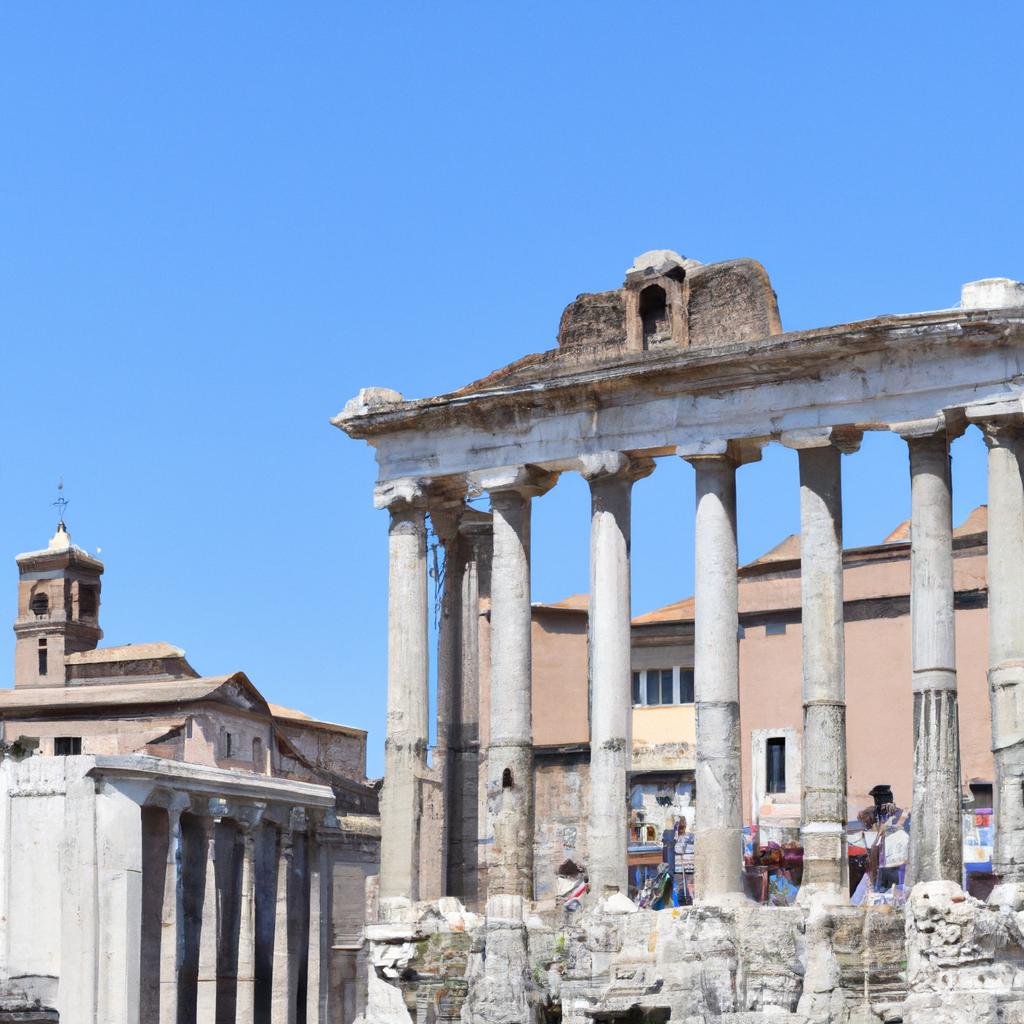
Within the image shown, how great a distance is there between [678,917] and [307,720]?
3587 centimetres

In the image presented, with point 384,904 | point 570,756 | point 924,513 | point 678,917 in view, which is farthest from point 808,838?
point 570,756

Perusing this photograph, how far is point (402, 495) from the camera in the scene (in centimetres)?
2934

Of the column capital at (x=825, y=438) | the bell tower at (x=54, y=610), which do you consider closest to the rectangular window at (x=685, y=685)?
the column capital at (x=825, y=438)

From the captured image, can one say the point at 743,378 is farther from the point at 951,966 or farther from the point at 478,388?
the point at 951,966

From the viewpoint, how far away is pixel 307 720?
61.0m

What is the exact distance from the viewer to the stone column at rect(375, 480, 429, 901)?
93.9 feet

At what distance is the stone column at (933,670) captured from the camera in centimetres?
2498

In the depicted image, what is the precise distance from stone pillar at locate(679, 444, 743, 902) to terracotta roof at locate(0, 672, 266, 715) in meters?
27.1

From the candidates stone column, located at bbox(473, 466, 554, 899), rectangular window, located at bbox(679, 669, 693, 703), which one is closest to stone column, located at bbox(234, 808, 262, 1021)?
rectangular window, located at bbox(679, 669, 693, 703)

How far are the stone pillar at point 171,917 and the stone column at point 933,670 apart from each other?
1455 cm

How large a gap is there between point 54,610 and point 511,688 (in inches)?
1436

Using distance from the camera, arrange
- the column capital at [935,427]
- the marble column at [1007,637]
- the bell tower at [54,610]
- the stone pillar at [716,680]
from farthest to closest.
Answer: the bell tower at [54,610], the stone pillar at [716,680], the column capital at [935,427], the marble column at [1007,637]

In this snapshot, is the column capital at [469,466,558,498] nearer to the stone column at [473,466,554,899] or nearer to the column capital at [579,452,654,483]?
the stone column at [473,466,554,899]

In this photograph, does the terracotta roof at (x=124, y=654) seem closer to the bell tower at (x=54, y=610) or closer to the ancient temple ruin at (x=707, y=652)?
the bell tower at (x=54, y=610)
